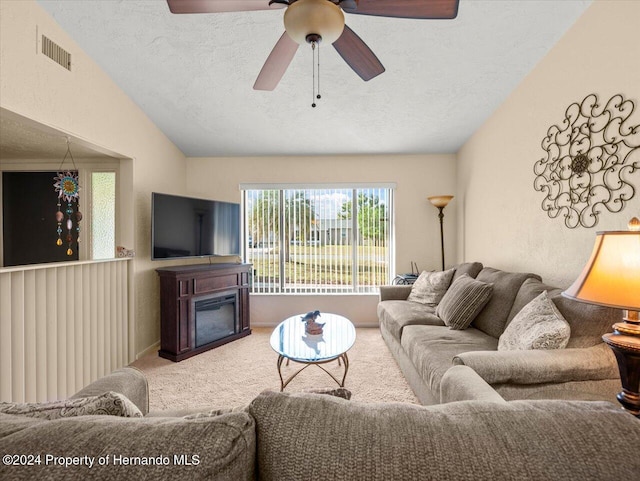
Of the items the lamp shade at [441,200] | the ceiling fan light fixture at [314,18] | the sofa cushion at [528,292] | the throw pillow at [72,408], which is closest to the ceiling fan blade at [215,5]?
the ceiling fan light fixture at [314,18]

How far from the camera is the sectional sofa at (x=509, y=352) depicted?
1.33 meters

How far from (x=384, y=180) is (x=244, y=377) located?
118 inches

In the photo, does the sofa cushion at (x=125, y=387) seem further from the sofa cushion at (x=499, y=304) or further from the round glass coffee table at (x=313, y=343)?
the sofa cushion at (x=499, y=304)

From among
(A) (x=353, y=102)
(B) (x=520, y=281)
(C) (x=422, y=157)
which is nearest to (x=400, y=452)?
(B) (x=520, y=281)

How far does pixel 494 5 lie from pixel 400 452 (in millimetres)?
2587

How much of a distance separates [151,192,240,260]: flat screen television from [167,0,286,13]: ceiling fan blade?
199 cm

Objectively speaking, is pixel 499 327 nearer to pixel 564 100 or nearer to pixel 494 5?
pixel 564 100

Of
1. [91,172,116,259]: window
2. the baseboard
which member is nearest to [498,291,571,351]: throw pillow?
the baseboard

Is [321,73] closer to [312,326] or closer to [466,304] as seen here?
[312,326]

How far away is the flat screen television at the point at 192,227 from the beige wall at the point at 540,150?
122 inches

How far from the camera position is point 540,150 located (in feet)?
7.45

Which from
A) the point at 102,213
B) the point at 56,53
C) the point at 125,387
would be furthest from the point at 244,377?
the point at 56,53

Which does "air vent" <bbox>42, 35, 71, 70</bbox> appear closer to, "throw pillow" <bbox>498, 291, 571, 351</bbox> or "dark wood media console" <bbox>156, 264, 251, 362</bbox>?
"dark wood media console" <bbox>156, 264, 251, 362</bbox>

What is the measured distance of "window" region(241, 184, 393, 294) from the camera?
4.02 m
